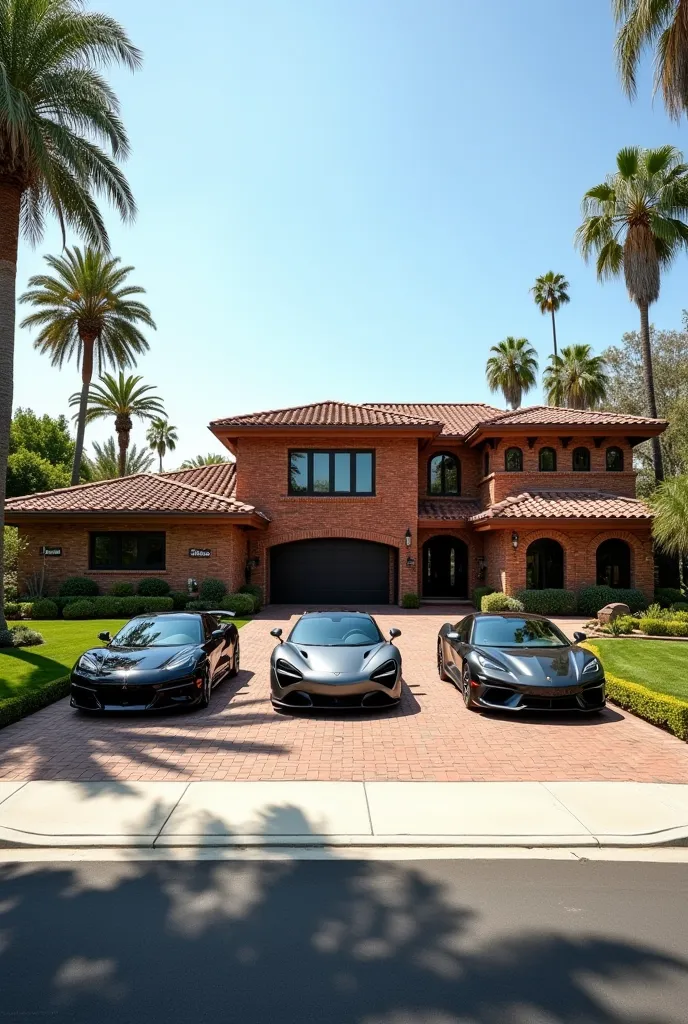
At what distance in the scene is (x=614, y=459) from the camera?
24000 millimetres

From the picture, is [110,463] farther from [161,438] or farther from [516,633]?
[516,633]

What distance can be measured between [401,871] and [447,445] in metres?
22.4

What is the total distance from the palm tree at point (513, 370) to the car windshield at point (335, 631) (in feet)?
123

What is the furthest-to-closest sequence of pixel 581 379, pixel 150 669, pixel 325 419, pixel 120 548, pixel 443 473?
pixel 581 379 → pixel 443 473 → pixel 325 419 → pixel 120 548 → pixel 150 669

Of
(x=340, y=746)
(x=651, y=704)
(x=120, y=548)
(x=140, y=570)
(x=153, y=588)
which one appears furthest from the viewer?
(x=120, y=548)

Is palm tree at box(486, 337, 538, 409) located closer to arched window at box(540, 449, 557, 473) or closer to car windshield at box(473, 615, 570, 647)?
arched window at box(540, 449, 557, 473)

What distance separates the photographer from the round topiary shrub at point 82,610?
63.3 ft

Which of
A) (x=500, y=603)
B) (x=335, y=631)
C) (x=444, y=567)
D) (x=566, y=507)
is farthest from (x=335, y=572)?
(x=335, y=631)

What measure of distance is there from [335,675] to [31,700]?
4286 mm

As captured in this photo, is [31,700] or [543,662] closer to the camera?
[543,662]

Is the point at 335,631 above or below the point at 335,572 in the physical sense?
below

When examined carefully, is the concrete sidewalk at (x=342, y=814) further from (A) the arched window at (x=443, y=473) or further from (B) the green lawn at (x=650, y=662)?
(A) the arched window at (x=443, y=473)

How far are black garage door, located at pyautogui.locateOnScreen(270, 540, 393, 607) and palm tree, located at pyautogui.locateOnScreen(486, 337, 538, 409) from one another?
2497 cm

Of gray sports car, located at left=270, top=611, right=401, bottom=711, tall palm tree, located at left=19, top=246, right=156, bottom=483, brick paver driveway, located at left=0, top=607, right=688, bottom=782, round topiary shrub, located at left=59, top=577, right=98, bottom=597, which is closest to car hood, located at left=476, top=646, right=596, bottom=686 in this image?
brick paver driveway, located at left=0, top=607, right=688, bottom=782
